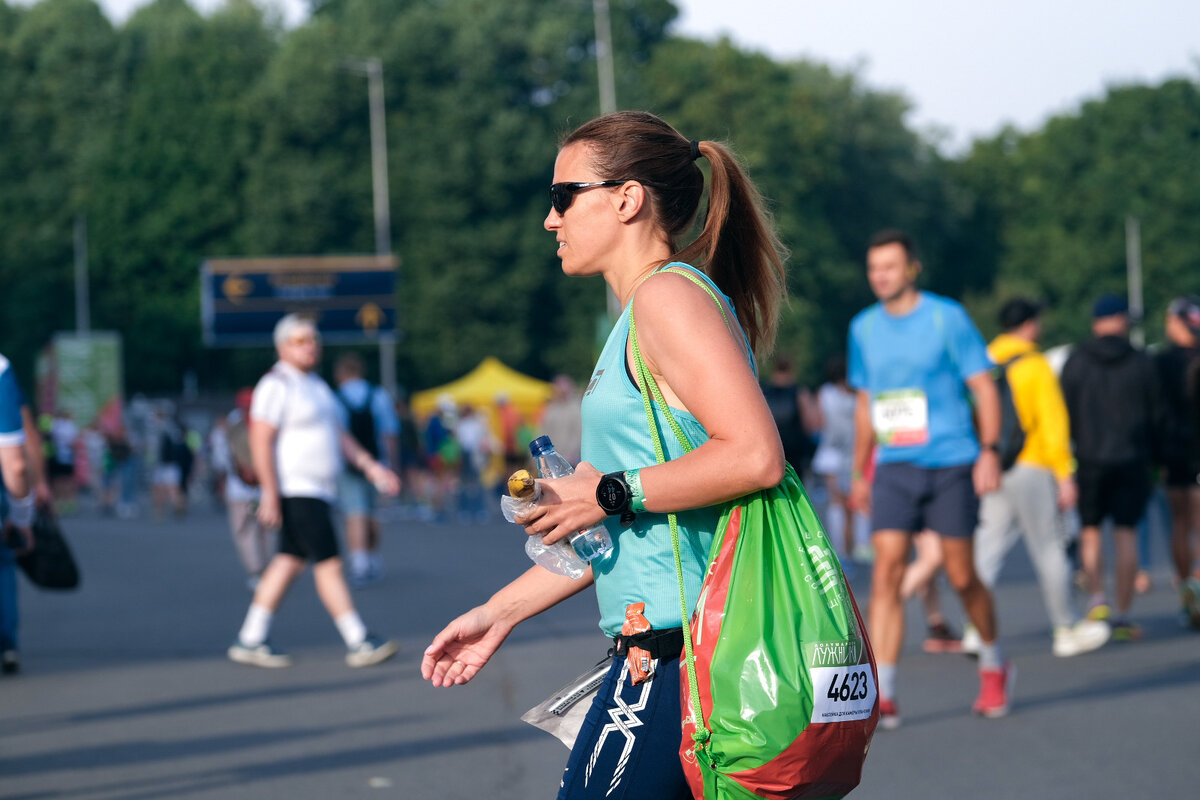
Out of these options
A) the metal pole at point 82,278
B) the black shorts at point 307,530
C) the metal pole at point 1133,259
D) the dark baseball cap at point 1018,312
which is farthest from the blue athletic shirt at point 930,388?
the metal pole at point 1133,259

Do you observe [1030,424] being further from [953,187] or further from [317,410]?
[953,187]

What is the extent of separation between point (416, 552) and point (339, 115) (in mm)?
37912

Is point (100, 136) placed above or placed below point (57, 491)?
above

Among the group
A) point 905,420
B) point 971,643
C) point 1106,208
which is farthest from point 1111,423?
point 1106,208

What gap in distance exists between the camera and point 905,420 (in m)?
6.96

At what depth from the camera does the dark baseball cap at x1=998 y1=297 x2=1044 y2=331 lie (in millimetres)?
9055

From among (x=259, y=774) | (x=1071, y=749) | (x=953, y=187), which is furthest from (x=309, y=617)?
(x=953, y=187)

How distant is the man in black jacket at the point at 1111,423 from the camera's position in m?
10.0

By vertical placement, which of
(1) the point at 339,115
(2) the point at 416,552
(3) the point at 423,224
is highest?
(1) the point at 339,115

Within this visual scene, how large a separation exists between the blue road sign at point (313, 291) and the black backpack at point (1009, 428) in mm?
26855

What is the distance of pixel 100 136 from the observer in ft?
185

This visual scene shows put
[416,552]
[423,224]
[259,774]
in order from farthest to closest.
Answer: [423,224] < [416,552] < [259,774]

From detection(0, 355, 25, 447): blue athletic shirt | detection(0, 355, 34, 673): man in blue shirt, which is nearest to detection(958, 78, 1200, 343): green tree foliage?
detection(0, 355, 34, 673): man in blue shirt

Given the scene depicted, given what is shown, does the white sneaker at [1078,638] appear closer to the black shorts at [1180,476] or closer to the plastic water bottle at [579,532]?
the black shorts at [1180,476]
